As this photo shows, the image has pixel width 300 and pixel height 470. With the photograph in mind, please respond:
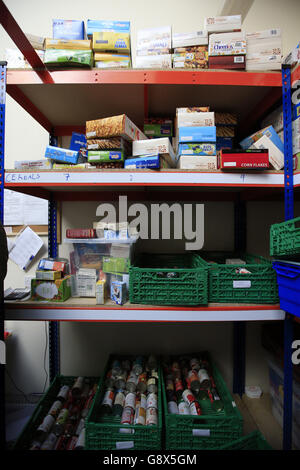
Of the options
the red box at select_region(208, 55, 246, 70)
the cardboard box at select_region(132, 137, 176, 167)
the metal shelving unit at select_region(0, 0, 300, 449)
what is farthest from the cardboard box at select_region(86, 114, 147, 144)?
the red box at select_region(208, 55, 246, 70)

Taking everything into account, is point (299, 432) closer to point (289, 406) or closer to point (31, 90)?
point (289, 406)

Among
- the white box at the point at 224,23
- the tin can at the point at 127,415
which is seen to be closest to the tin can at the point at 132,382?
the tin can at the point at 127,415

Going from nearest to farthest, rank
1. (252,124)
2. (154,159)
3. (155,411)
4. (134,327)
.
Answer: (154,159), (155,411), (252,124), (134,327)

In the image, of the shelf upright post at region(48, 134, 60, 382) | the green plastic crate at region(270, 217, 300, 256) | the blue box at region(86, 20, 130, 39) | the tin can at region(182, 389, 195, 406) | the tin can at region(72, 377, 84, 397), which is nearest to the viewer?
the green plastic crate at region(270, 217, 300, 256)

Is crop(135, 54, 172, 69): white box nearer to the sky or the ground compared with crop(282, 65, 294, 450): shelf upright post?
nearer to the sky

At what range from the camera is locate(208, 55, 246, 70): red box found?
1.12 m

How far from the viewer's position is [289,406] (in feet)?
3.59

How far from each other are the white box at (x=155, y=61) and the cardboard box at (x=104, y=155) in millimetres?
478

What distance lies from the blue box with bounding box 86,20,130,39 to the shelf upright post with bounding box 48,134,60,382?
0.70m

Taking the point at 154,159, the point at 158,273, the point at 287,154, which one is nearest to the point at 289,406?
the point at 158,273

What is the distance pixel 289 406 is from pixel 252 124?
156 cm

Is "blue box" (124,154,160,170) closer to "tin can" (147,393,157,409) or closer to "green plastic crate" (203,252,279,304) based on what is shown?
"green plastic crate" (203,252,279,304)

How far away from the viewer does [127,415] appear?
118 cm

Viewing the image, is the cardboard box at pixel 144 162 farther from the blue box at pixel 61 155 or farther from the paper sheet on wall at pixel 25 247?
the paper sheet on wall at pixel 25 247
